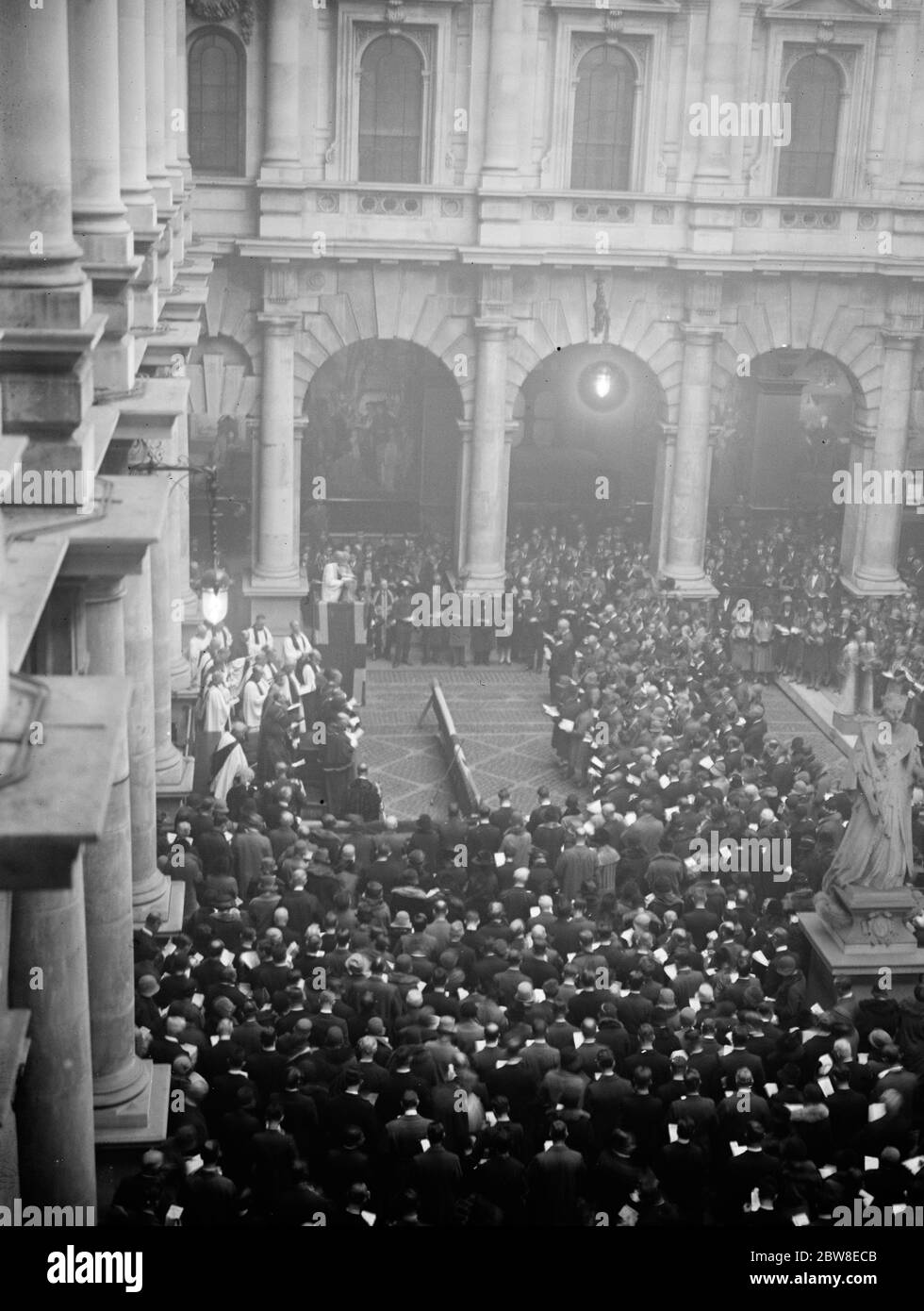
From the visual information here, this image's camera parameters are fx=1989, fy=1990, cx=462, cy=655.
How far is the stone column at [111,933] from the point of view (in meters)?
15.3

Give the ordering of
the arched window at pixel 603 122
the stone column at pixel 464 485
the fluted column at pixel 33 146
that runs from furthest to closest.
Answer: the stone column at pixel 464 485 < the arched window at pixel 603 122 < the fluted column at pixel 33 146

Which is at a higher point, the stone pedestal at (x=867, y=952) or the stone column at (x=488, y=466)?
the stone column at (x=488, y=466)

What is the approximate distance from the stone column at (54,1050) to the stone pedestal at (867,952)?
900 centimetres

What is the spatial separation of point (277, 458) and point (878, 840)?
714 inches

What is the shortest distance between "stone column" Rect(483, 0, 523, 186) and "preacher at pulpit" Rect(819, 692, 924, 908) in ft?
58.8

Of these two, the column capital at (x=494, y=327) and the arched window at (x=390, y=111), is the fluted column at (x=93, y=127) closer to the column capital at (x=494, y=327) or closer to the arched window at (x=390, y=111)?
the arched window at (x=390, y=111)

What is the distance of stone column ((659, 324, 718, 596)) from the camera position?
37.1 meters

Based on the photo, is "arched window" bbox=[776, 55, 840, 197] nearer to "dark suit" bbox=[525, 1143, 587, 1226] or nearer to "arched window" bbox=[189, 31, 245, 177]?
"arched window" bbox=[189, 31, 245, 177]

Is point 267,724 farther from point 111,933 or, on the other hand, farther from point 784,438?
point 784,438

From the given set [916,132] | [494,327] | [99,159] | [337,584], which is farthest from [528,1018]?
[916,132]

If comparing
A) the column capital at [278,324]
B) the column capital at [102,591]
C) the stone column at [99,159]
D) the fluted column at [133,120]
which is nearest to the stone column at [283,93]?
the column capital at [278,324]

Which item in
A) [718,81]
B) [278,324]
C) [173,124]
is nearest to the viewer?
[173,124]

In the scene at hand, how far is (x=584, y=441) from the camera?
140 feet
